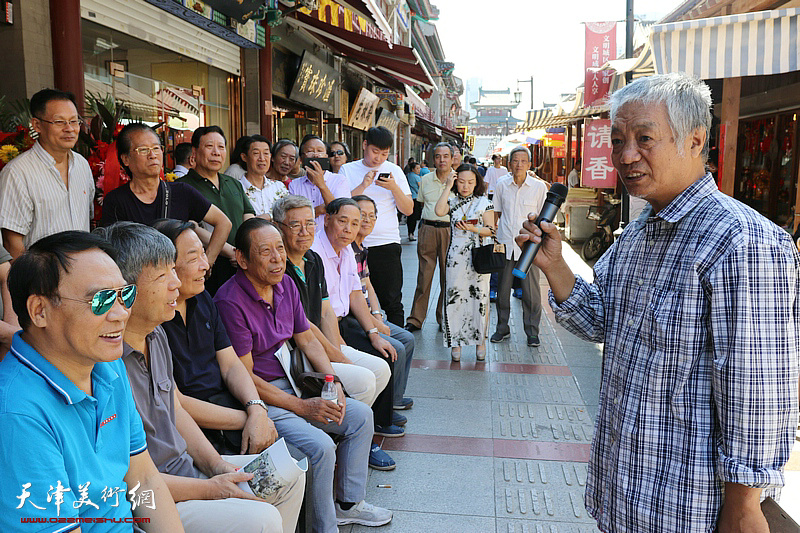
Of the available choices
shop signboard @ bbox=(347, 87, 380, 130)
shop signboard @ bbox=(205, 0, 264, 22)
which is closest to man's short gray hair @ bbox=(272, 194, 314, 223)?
shop signboard @ bbox=(205, 0, 264, 22)

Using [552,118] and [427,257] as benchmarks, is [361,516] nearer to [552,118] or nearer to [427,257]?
[427,257]

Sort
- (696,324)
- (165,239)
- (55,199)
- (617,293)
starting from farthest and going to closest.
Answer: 1. (55,199)
2. (165,239)
3. (617,293)
4. (696,324)

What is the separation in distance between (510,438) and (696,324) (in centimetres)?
265

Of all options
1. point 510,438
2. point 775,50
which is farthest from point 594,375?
point 775,50

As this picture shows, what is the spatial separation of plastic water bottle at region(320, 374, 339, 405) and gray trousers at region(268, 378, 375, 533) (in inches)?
5.3

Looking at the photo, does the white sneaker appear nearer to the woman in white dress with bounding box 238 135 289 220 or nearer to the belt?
the woman in white dress with bounding box 238 135 289 220

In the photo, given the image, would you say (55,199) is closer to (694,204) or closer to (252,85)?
(694,204)

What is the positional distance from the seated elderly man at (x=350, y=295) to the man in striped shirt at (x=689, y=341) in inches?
89.8

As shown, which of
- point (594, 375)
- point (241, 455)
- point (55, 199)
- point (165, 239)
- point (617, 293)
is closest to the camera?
point (617, 293)

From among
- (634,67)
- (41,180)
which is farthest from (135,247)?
(634,67)

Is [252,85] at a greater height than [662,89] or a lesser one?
greater

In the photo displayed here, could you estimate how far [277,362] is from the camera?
10.2 ft

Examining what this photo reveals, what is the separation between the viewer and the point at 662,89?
1.58 meters

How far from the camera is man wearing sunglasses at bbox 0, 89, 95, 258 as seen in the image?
3162 millimetres
